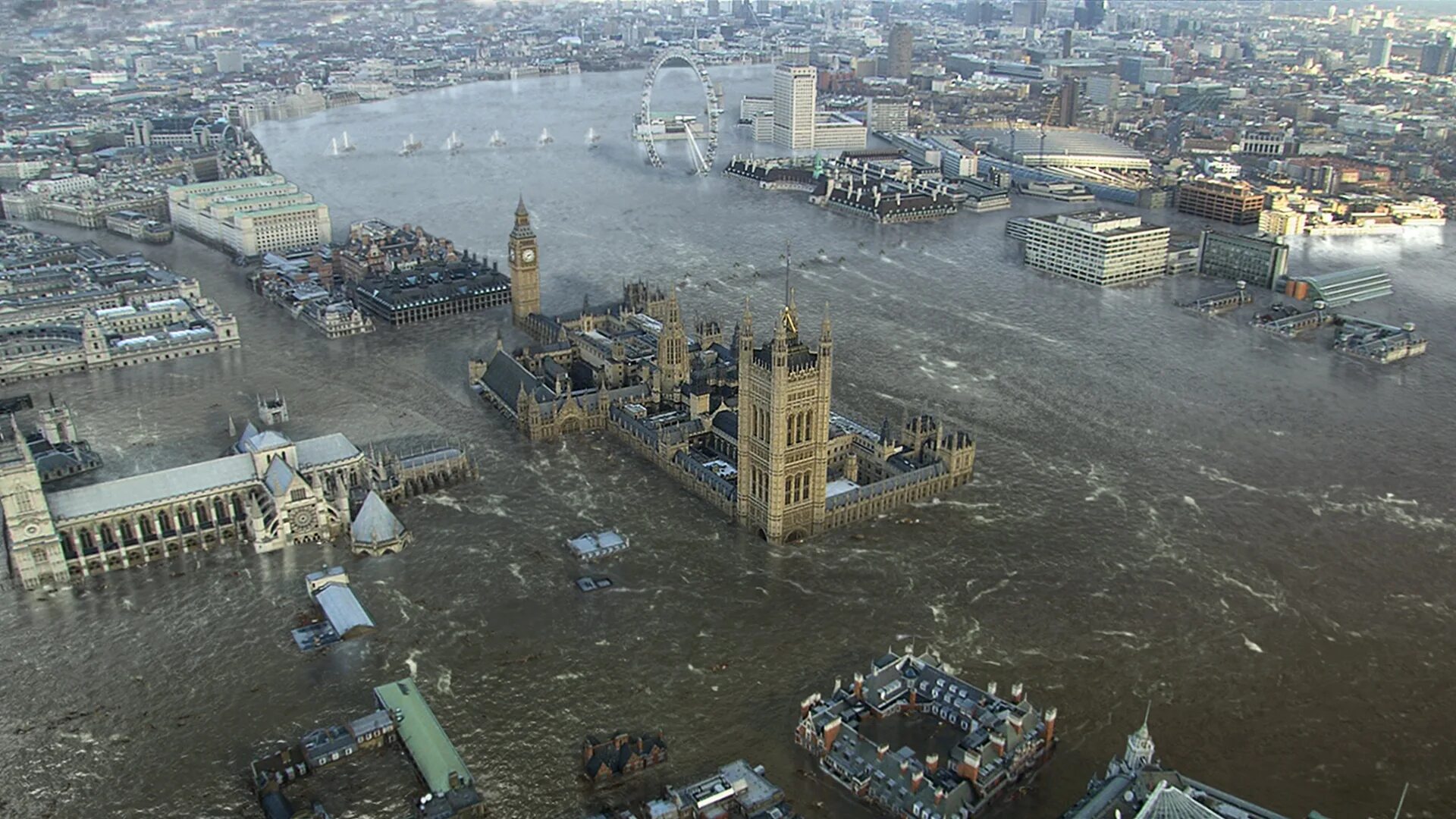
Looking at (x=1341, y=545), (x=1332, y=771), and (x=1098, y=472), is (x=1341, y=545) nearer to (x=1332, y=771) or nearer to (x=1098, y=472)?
(x=1098, y=472)

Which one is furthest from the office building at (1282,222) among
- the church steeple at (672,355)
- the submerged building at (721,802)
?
the submerged building at (721,802)

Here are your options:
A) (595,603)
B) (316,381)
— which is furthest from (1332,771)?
(316,381)

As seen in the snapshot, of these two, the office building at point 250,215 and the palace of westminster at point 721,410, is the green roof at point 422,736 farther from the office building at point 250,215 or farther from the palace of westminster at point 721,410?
the office building at point 250,215

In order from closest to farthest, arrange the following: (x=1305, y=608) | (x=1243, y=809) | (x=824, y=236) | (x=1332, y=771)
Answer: (x=1243, y=809)
(x=1332, y=771)
(x=1305, y=608)
(x=824, y=236)

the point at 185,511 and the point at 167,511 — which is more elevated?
the point at 167,511

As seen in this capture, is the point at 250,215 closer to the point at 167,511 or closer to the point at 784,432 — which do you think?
the point at 167,511

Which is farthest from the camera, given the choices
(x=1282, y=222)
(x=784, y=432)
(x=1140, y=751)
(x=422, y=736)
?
(x=1282, y=222)

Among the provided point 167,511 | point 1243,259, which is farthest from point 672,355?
point 1243,259
